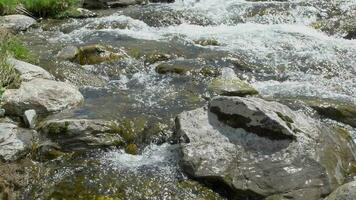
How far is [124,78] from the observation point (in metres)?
9.91

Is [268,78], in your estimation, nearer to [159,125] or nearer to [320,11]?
[159,125]

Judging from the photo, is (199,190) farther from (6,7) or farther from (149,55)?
(6,7)

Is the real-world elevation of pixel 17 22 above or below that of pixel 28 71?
below

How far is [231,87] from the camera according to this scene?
8914 millimetres

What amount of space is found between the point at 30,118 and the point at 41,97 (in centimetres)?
60

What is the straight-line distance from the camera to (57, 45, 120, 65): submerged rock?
10695 mm

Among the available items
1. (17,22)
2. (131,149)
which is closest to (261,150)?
(131,149)

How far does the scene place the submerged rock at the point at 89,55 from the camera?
10695mm

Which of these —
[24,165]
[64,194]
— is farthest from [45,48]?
[64,194]

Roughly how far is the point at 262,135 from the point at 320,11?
936 cm

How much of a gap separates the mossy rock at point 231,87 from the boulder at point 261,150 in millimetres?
1799

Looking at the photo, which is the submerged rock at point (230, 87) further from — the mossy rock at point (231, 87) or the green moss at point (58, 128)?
the green moss at point (58, 128)

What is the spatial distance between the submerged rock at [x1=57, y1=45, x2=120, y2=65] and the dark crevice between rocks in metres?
4.39

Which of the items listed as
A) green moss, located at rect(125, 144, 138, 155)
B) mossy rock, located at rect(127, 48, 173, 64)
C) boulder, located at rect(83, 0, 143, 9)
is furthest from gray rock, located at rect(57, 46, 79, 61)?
boulder, located at rect(83, 0, 143, 9)
